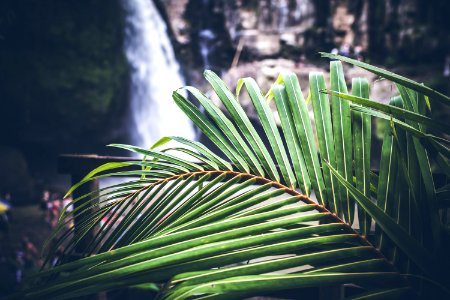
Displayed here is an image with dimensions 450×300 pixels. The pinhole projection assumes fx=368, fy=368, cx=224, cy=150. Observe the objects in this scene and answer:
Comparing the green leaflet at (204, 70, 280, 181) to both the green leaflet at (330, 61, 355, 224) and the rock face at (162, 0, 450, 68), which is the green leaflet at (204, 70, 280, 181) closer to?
the green leaflet at (330, 61, 355, 224)

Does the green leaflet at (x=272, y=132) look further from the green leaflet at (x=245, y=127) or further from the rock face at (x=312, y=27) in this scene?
the rock face at (x=312, y=27)

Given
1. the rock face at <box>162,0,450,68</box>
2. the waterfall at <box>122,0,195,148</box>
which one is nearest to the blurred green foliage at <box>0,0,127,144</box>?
the waterfall at <box>122,0,195,148</box>

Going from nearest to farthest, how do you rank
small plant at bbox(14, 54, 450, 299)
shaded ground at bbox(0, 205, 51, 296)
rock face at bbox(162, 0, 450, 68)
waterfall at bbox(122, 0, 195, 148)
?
small plant at bbox(14, 54, 450, 299)
shaded ground at bbox(0, 205, 51, 296)
rock face at bbox(162, 0, 450, 68)
waterfall at bbox(122, 0, 195, 148)

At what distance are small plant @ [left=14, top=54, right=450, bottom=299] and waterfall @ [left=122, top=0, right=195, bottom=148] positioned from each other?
1033 cm

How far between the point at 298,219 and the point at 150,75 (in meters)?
11.1

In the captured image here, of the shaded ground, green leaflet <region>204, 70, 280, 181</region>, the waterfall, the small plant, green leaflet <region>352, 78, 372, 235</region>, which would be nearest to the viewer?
the small plant

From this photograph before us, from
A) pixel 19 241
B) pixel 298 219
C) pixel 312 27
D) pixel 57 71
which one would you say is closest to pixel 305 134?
pixel 298 219

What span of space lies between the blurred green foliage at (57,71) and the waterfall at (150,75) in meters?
0.79

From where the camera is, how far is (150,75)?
1115 cm

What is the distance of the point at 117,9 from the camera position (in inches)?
407

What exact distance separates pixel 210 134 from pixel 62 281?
1.34 feet

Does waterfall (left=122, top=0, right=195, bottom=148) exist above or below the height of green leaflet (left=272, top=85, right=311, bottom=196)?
above

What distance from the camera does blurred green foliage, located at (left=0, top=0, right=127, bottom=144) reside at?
8.82 metres

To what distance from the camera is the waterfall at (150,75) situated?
10.7 m
